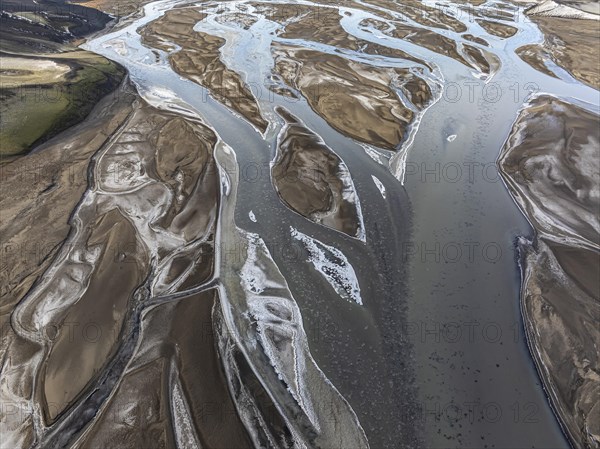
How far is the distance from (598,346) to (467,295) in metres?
4.53

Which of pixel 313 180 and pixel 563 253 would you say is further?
pixel 313 180

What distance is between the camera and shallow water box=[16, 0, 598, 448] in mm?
12320

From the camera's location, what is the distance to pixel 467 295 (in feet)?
52.0

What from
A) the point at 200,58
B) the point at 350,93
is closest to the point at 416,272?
the point at 350,93

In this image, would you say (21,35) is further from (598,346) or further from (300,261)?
(598,346)

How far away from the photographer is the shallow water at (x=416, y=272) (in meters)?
12.3

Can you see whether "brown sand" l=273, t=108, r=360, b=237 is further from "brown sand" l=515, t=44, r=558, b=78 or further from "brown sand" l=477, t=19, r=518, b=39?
"brown sand" l=477, t=19, r=518, b=39

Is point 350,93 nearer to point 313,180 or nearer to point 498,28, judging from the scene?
point 313,180

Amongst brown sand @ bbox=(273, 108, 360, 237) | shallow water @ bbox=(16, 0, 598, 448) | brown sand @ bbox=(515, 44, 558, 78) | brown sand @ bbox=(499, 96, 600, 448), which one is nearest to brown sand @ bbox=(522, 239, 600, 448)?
brown sand @ bbox=(499, 96, 600, 448)

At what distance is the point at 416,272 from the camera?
54.8ft

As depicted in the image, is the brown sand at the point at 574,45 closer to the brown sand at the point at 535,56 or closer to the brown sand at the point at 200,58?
the brown sand at the point at 535,56

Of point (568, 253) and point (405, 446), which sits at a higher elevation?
point (568, 253)

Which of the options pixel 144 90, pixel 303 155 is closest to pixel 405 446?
pixel 303 155

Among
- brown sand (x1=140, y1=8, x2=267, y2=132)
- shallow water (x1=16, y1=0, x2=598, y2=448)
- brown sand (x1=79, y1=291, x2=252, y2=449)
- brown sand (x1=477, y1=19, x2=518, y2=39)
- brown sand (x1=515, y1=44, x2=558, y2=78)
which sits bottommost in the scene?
brown sand (x1=79, y1=291, x2=252, y2=449)
